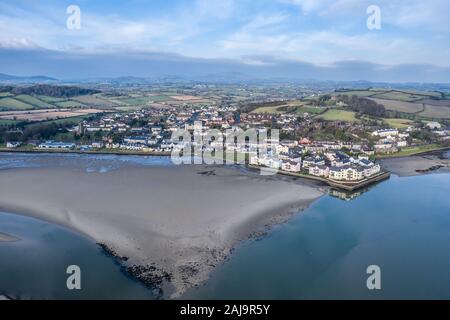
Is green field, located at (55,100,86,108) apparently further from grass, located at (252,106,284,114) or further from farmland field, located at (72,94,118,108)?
grass, located at (252,106,284,114)

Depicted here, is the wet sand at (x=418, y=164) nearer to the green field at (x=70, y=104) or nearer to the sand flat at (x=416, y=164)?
the sand flat at (x=416, y=164)

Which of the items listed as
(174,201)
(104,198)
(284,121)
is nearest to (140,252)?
(174,201)

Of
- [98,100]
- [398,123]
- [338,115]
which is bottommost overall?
[398,123]

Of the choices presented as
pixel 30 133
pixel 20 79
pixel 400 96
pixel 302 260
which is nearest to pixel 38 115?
pixel 30 133

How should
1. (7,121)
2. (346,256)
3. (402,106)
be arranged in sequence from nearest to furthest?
1. (346,256)
2. (7,121)
3. (402,106)

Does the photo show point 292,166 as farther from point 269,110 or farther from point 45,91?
point 45,91

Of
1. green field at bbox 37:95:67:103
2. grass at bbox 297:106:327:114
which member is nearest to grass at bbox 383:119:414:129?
grass at bbox 297:106:327:114

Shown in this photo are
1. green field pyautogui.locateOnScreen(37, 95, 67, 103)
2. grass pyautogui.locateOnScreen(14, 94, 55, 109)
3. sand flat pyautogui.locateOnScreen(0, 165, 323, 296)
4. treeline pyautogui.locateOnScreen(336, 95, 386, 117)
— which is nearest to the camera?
sand flat pyautogui.locateOnScreen(0, 165, 323, 296)
